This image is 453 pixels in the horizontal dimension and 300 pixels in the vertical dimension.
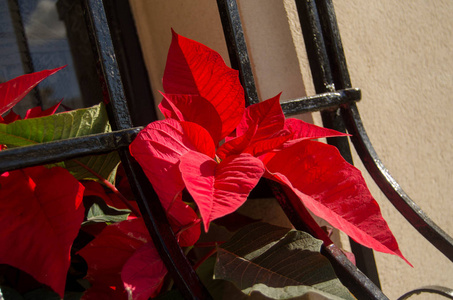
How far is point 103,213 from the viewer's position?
1.40 ft

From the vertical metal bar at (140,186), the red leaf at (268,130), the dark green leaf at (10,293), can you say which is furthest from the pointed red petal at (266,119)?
the dark green leaf at (10,293)

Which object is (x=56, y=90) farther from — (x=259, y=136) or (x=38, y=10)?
(x=259, y=136)

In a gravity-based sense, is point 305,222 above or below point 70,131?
below

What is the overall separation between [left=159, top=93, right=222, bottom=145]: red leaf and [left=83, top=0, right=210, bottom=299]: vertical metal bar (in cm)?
5

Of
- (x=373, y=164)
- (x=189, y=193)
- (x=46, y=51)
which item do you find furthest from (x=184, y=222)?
(x=46, y=51)

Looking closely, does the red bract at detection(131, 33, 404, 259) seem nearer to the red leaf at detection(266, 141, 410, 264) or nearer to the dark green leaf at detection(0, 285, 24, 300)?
the red leaf at detection(266, 141, 410, 264)

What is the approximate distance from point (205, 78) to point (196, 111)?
4cm

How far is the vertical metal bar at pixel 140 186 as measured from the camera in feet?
1.13

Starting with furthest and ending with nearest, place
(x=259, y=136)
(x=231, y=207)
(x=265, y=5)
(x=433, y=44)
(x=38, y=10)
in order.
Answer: (x=433, y=44) < (x=38, y=10) < (x=265, y=5) < (x=259, y=136) < (x=231, y=207)

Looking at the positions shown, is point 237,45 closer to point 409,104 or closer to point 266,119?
point 266,119

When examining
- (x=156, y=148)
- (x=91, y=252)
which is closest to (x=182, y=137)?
(x=156, y=148)

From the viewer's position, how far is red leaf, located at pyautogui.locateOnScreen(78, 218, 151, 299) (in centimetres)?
37

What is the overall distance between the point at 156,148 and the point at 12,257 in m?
0.15

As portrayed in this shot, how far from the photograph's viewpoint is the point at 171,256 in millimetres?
350
